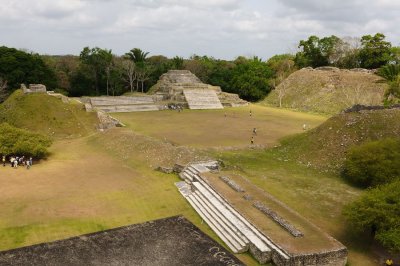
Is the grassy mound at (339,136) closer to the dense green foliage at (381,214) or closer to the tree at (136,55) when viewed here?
the dense green foliage at (381,214)

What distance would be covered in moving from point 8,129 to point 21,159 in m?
2.76

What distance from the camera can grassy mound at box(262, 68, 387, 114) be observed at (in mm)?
48219

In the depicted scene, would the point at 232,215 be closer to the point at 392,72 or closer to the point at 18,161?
A: the point at 18,161

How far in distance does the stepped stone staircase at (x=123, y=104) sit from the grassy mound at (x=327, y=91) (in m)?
19.3

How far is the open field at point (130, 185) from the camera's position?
15648mm

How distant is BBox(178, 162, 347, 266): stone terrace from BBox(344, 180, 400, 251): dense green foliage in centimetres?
134

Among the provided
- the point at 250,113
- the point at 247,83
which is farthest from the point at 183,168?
the point at 247,83

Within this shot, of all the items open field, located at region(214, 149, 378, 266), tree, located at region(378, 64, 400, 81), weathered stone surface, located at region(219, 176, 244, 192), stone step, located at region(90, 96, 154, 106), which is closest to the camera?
open field, located at region(214, 149, 378, 266)

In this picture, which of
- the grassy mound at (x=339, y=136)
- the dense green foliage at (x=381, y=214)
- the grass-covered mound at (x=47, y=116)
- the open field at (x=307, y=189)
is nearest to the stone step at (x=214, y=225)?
the open field at (x=307, y=189)

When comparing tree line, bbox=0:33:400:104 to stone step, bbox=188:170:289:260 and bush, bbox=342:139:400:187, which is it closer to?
bush, bbox=342:139:400:187

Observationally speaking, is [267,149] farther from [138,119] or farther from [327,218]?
[138,119]

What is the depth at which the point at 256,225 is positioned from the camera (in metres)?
14.5

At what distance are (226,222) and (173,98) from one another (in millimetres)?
39037

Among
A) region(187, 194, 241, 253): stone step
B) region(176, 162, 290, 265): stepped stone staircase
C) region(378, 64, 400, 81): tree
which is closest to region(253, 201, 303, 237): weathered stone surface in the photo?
region(176, 162, 290, 265): stepped stone staircase
